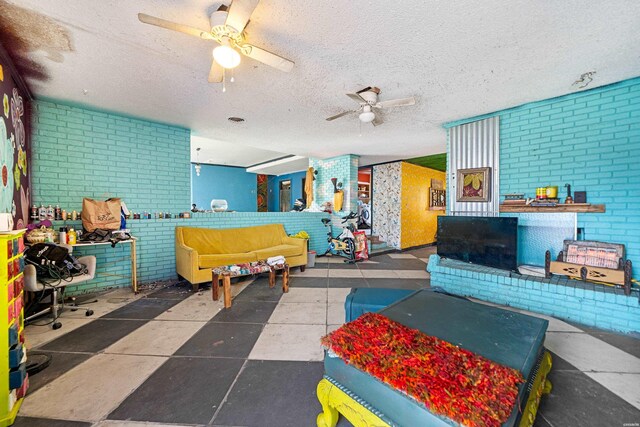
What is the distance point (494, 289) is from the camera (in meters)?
3.37

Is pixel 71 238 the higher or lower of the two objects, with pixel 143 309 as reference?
higher

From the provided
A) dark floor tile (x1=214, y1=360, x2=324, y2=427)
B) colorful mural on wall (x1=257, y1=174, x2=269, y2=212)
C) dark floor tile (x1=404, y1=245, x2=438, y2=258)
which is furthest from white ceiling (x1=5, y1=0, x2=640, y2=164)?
colorful mural on wall (x1=257, y1=174, x2=269, y2=212)

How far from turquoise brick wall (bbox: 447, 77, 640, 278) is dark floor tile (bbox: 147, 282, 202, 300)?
200 inches

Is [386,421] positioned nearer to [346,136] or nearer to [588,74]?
[588,74]

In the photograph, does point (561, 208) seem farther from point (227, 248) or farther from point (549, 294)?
point (227, 248)

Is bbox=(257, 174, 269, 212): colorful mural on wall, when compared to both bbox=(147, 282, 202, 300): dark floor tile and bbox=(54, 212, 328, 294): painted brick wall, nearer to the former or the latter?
bbox=(54, 212, 328, 294): painted brick wall

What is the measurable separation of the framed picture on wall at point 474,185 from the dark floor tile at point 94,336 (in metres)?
4.74

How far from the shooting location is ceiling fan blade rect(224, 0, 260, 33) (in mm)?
1486

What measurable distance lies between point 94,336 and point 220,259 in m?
1.68

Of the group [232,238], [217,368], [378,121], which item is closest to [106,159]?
[232,238]

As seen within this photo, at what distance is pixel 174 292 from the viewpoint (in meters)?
3.67

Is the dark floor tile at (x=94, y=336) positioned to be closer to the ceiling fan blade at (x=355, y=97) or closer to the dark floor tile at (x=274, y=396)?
the dark floor tile at (x=274, y=396)

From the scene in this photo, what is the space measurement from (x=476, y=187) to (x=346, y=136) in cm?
253

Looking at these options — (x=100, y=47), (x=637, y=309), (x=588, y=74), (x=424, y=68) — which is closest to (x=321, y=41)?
(x=424, y=68)
